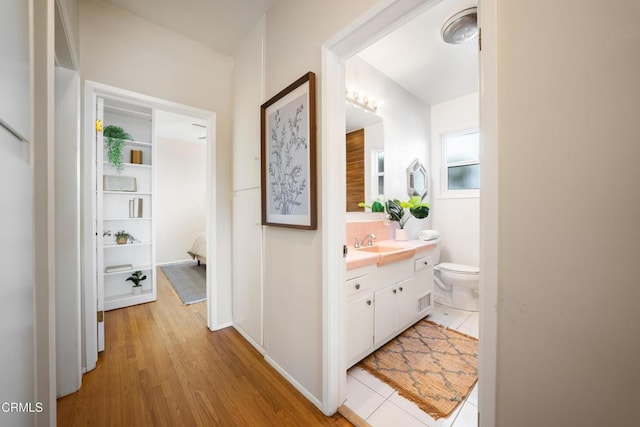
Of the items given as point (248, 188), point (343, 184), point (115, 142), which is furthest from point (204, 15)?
point (115, 142)

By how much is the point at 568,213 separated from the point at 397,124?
8.39 ft

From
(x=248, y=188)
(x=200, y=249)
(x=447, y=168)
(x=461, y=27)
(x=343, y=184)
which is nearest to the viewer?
(x=343, y=184)

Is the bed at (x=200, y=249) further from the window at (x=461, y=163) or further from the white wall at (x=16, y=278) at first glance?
the window at (x=461, y=163)

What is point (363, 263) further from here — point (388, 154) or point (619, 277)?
point (388, 154)

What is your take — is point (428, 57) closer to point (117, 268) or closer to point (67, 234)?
point (67, 234)

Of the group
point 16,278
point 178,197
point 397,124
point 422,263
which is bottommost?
point 422,263

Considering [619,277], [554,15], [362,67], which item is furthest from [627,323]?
[362,67]

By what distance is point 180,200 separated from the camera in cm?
516

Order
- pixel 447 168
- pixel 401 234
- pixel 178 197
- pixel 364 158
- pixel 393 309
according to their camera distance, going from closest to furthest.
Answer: pixel 393 309 < pixel 364 158 < pixel 401 234 < pixel 447 168 < pixel 178 197

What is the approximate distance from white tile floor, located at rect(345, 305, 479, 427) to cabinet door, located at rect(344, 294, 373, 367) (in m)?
0.15

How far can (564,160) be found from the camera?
2.11 feet

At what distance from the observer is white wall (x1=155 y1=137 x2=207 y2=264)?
491cm

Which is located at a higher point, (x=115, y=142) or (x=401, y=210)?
(x=115, y=142)

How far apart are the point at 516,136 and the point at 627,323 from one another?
555mm
